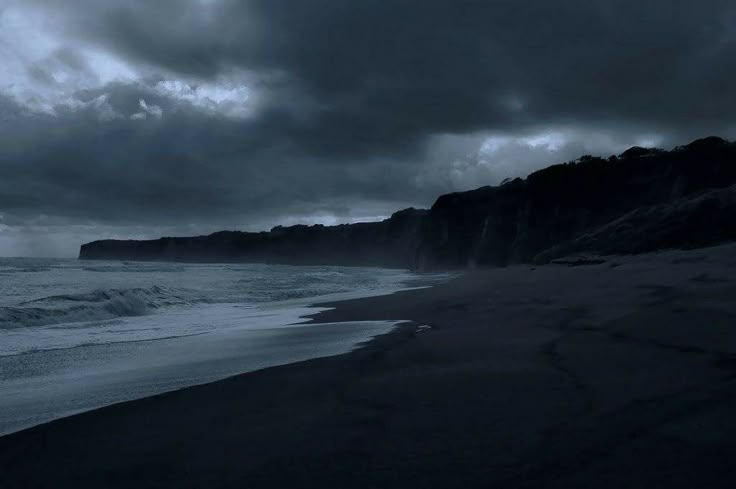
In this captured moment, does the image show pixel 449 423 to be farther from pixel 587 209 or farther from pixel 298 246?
pixel 298 246

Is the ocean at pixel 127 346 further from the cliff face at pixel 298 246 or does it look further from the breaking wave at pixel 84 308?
the cliff face at pixel 298 246

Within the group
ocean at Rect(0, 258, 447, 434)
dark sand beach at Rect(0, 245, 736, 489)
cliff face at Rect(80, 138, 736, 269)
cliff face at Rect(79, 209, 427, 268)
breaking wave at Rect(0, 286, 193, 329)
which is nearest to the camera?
dark sand beach at Rect(0, 245, 736, 489)

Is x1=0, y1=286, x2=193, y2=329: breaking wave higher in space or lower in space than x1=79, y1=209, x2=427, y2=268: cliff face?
→ lower

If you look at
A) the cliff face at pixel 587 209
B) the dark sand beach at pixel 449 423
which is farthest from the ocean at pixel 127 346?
the cliff face at pixel 587 209

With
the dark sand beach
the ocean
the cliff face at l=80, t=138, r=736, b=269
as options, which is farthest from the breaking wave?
the cliff face at l=80, t=138, r=736, b=269

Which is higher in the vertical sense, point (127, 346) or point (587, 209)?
point (587, 209)

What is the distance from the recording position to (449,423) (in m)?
2.53

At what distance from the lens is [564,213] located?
122 ft

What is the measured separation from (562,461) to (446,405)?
36.9 inches

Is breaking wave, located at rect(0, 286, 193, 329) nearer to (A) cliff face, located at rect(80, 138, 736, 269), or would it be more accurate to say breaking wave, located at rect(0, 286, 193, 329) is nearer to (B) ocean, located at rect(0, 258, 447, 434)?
(B) ocean, located at rect(0, 258, 447, 434)

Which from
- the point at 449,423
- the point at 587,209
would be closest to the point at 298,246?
the point at 587,209

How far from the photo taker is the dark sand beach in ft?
6.41

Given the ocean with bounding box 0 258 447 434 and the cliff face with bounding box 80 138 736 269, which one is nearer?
the ocean with bounding box 0 258 447 434

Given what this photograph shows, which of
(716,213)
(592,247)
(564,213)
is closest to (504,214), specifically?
(564,213)
